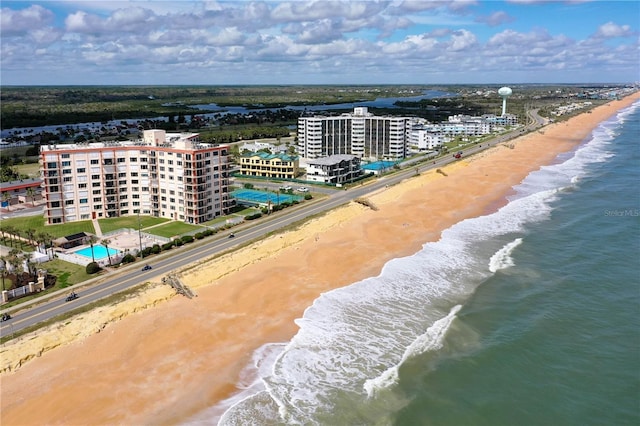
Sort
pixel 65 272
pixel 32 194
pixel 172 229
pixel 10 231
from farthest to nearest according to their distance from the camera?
pixel 32 194
pixel 172 229
pixel 10 231
pixel 65 272

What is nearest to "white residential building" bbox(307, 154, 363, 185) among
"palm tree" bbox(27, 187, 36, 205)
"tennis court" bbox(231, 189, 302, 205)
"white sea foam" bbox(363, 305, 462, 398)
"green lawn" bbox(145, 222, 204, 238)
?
"tennis court" bbox(231, 189, 302, 205)

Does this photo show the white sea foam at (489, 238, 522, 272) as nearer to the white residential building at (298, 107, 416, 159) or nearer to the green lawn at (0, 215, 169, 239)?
the green lawn at (0, 215, 169, 239)

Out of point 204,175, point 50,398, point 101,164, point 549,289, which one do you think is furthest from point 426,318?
point 101,164

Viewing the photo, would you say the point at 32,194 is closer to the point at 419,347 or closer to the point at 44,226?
the point at 44,226

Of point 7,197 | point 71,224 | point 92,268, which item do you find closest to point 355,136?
point 71,224

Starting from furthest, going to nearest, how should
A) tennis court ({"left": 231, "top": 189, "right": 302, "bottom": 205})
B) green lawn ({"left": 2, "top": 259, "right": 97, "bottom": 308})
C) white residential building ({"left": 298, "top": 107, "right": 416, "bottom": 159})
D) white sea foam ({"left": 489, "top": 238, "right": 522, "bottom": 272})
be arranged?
white residential building ({"left": 298, "top": 107, "right": 416, "bottom": 159}) < tennis court ({"left": 231, "top": 189, "right": 302, "bottom": 205}) < white sea foam ({"left": 489, "top": 238, "right": 522, "bottom": 272}) < green lawn ({"left": 2, "top": 259, "right": 97, "bottom": 308})

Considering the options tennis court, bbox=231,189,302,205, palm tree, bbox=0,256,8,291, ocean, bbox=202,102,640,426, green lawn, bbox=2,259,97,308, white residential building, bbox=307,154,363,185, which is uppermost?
white residential building, bbox=307,154,363,185

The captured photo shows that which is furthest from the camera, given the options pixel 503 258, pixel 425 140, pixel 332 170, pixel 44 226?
pixel 425 140

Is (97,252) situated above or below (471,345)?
above
